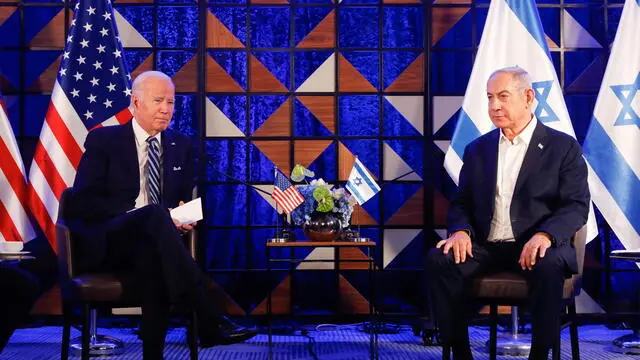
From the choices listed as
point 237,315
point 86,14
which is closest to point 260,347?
point 237,315

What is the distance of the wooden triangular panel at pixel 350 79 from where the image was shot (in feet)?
18.7

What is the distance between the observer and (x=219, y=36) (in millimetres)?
5688

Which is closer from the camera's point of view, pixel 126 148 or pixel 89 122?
pixel 126 148

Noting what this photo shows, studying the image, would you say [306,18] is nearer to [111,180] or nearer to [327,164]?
[327,164]

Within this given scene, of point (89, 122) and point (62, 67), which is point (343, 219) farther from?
point (62, 67)

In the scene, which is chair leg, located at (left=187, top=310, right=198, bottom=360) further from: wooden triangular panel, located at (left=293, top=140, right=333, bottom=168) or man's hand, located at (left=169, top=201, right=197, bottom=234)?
wooden triangular panel, located at (left=293, top=140, right=333, bottom=168)

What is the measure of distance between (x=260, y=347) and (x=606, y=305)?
260 cm

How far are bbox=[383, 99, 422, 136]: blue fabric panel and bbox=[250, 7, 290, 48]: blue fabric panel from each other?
2.94 ft

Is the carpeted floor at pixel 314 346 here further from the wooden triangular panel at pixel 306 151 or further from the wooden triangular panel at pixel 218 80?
the wooden triangular panel at pixel 218 80

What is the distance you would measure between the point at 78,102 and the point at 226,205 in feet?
→ 4.23

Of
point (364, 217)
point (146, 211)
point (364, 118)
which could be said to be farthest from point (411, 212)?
point (146, 211)

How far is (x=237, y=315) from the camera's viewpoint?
18.6 feet

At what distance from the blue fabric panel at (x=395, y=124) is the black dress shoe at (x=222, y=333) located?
8.00 ft

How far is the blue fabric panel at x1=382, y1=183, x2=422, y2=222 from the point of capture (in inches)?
224
